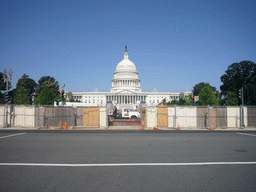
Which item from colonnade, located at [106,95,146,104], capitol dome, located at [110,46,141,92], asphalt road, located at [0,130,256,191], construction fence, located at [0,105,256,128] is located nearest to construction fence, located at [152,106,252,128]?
construction fence, located at [0,105,256,128]

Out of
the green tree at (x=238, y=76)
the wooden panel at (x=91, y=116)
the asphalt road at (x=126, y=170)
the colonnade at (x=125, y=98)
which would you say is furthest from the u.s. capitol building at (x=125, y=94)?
the asphalt road at (x=126, y=170)

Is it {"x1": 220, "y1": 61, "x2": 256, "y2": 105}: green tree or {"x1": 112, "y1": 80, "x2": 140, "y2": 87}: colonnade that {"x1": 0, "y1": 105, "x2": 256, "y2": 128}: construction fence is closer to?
{"x1": 220, "y1": 61, "x2": 256, "y2": 105}: green tree

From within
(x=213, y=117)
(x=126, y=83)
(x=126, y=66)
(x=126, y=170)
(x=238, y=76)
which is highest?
(x=126, y=66)

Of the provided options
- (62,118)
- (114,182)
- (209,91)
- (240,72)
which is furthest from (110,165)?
(240,72)

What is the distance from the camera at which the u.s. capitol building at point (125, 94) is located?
127 metres

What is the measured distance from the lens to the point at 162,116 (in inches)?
953

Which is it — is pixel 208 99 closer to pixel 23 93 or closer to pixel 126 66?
pixel 23 93

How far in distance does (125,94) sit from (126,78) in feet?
46.0

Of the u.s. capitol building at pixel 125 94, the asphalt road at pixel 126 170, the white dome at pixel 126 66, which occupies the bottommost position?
the asphalt road at pixel 126 170

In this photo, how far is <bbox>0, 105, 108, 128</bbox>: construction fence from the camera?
22891 millimetres

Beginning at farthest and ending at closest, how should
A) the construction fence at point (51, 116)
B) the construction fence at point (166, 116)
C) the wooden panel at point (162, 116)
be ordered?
the wooden panel at point (162, 116), the construction fence at point (166, 116), the construction fence at point (51, 116)

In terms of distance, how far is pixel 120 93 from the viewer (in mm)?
127375

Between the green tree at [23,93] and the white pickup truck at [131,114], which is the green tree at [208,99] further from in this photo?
the green tree at [23,93]

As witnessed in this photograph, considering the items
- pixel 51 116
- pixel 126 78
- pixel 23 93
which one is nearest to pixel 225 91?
pixel 51 116
